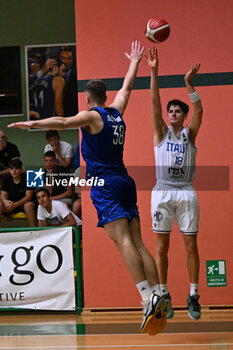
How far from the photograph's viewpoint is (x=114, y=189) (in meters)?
5.77

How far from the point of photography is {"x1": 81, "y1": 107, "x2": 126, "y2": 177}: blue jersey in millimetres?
5719

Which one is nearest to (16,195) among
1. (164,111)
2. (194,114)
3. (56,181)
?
(56,181)

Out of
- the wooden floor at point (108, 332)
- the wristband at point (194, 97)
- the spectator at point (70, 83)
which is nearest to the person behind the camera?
the wooden floor at point (108, 332)

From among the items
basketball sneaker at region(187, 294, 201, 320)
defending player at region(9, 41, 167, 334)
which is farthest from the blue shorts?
basketball sneaker at region(187, 294, 201, 320)

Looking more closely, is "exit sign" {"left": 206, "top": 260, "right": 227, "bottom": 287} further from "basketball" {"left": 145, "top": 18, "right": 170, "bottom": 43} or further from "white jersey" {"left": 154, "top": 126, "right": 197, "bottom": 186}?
"basketball" {"left": 145, "top": 18, "right": 170, "bottom": 43}

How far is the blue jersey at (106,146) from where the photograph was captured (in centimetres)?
572

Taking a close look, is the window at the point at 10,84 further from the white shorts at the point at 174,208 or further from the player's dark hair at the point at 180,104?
the white shorts at the point at 174,208

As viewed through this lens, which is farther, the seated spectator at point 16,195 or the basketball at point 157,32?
the seated spectator at point 16,195

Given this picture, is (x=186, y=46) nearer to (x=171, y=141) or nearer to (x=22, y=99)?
(x=171, y=141)

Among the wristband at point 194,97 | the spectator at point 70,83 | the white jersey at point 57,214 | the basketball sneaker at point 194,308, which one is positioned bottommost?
the basketball sneaker at point 194,308

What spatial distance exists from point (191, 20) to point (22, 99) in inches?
167

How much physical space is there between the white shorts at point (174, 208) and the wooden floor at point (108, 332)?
1.08 meters

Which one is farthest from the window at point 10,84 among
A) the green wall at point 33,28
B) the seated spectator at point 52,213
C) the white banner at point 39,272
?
the white banner at point 39,272

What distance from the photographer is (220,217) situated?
764 centimetres
